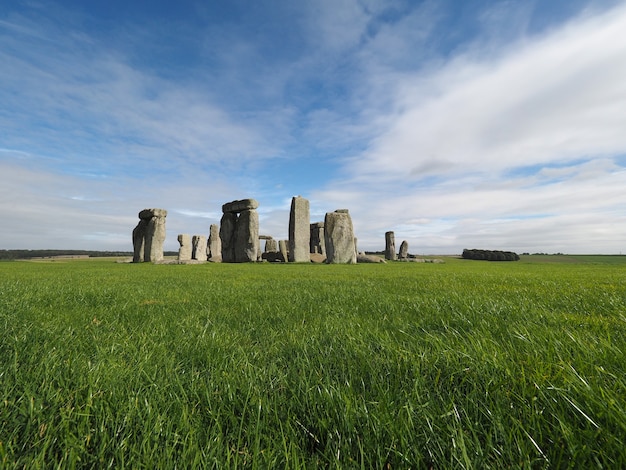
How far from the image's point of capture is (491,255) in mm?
32344

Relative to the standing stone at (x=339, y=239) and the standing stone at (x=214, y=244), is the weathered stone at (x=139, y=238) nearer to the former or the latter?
the standing stone at (x=214, y=244)

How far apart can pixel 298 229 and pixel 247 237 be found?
3176mm

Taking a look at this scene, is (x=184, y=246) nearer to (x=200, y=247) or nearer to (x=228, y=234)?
(x=200, y=247)

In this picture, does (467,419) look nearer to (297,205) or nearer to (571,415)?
(571,415)

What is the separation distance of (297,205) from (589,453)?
17180mm

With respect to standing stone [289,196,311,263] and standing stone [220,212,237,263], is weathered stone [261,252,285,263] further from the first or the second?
standing stone [289,196,311,263]

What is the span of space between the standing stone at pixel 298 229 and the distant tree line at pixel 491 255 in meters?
22.9

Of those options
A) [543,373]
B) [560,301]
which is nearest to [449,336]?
[543,373]

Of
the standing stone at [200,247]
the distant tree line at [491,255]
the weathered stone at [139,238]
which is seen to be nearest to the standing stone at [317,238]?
the standing stone at [200,247]

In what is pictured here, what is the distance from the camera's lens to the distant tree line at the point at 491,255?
3122 cm

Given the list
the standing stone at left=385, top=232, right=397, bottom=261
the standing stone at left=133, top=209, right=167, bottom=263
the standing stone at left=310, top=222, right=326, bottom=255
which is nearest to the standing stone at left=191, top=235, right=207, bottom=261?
the standing stone at left=133, top=209, right=167, bottom=263

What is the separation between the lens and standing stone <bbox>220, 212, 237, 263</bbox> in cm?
2023

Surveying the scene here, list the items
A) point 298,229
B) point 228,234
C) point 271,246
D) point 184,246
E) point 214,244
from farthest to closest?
point 271,246, point 214,244, point 184,246, point 228,234, point 298,229

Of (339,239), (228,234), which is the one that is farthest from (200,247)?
(339,239)
